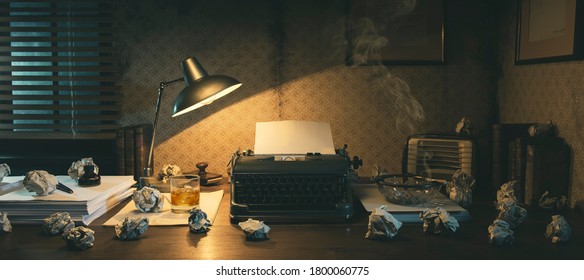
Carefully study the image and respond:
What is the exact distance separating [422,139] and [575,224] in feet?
2.63

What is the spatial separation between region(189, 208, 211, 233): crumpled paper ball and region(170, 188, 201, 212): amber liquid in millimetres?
240

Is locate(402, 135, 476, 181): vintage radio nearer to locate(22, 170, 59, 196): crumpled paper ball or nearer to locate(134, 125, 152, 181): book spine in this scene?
locate(134, 125, 152, 181): book spine

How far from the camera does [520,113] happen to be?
8.22ft

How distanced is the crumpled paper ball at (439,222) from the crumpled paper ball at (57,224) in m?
1.07

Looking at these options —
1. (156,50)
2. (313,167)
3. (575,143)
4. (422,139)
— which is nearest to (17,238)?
(313,167)

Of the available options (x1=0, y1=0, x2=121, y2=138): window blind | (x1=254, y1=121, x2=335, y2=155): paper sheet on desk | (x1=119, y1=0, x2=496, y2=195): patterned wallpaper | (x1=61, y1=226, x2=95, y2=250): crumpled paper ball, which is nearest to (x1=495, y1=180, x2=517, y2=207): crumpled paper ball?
(x1=254, y1=121, x2=335, y2=155): paper sheet on desk

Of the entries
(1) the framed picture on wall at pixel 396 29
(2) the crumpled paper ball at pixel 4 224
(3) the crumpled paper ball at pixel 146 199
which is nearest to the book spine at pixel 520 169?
(1) the framed picture on wall at pixel 396 29

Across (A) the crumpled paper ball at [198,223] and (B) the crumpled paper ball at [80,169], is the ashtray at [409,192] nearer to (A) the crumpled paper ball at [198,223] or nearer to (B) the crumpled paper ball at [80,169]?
(A) the crumpled paper ball at [198,223]

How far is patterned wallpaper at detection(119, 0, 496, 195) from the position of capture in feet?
8.98

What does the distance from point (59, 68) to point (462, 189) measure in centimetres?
202

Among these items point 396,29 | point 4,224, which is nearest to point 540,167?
point 396,29

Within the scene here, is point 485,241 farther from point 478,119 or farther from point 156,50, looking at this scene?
point 156,50

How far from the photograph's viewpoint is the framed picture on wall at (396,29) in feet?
8.78

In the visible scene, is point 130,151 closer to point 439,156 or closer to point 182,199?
point 182,199
